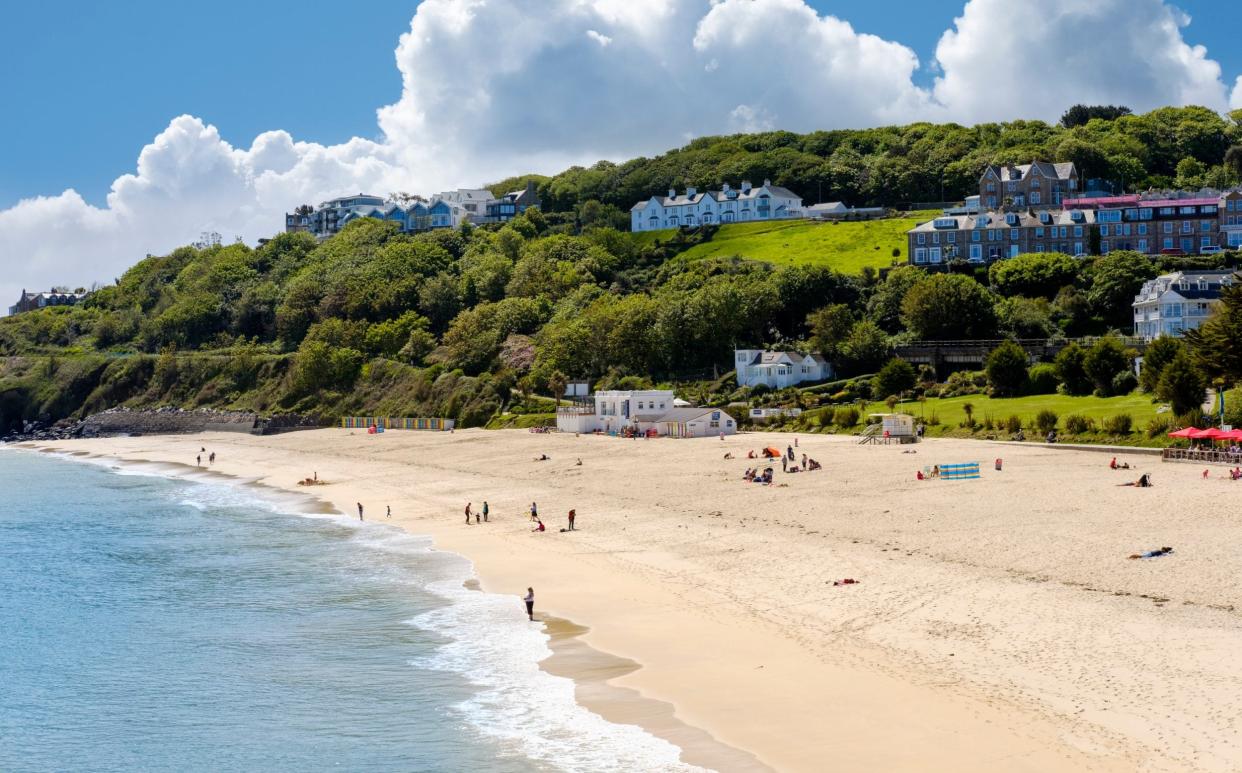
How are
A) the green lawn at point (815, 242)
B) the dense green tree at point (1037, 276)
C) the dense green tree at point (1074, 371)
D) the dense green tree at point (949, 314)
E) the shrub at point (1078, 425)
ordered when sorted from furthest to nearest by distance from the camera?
the green lawn at point (815, 242), the dense green tree at point (1037, 276), the dense green tree at point (949, 314), the dense green tree at point (1074, 371), the shrub at point (1078, 425)

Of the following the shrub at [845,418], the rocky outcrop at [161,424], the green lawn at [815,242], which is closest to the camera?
the shrub at [845,418]

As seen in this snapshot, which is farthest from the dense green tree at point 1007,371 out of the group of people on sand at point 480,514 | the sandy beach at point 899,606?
the group of people on sand at point 480,514

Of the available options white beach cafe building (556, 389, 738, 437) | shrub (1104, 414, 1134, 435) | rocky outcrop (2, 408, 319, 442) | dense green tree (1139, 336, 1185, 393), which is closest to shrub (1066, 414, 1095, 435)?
shrub (1104, 414, 1134, 435)

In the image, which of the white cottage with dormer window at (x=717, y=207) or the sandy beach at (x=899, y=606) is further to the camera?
the white cottage with dormer window at (x=717, y=207)

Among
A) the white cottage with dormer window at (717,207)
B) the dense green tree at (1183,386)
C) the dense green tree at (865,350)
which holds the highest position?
the white cottage with dormer window at (717,207)

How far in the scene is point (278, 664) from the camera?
2592 centimetres

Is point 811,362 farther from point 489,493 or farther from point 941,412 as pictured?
point 489,493

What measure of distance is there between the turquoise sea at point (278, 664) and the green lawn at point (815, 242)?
234ft

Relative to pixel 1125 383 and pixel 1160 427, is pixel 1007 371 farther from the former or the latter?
pixel 1160 427

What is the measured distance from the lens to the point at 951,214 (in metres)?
108

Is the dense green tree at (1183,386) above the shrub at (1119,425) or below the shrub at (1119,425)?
above

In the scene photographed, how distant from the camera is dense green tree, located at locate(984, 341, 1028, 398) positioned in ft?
219

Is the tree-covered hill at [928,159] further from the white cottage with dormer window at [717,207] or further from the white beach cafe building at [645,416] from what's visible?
the white beach cafe building at [645,416]

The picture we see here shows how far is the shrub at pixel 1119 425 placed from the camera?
50375 millimetres
